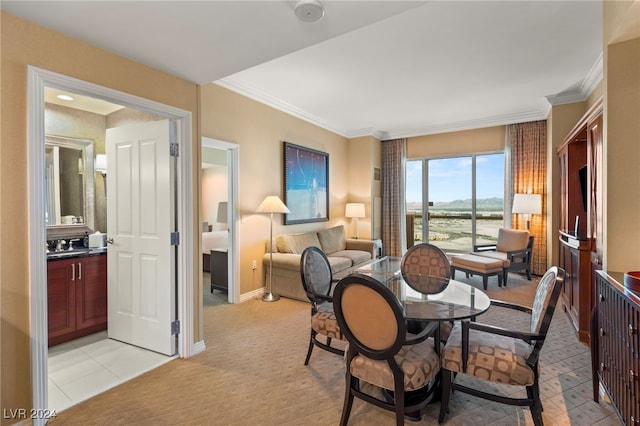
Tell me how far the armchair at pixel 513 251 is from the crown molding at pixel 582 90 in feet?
6.88

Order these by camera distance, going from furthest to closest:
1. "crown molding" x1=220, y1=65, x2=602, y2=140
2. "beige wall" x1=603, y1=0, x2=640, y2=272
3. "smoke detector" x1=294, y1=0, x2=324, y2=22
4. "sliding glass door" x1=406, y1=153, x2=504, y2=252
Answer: "sliding glass door" x1=406, y1=153, x2=504, y2=252
"crown molding" x1=220, y1=65, x2=602, y2=140
"beige wall" x1=603, y1=0, x2=640, y2=272
"smoke detector" x1=294, y1=0, x2=324, y2=22

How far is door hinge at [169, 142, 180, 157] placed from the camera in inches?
99.8

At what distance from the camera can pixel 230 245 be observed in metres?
4.05

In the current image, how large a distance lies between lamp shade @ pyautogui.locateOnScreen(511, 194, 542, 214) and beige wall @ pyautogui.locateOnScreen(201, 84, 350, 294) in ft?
12.4

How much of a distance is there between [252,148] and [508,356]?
12.3 ft

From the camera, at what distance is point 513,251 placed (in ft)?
15.7

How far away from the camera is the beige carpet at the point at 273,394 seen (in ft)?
6.11

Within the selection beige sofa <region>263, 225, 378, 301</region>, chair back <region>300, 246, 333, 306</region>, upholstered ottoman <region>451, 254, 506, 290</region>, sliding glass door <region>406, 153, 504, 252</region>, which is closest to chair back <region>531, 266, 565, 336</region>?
chair back <region>300, 246, 333, 306</region>

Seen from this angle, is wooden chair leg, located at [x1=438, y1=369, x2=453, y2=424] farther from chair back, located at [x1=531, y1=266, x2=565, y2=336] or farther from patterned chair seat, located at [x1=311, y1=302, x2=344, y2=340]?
patterned chair seat, located at [x1=311, y1=302, x2=344, y2=340]

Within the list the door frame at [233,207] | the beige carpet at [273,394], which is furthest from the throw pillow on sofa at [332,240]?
the beige carpet at [273,394]

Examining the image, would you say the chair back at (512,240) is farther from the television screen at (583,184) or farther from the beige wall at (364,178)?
the beige wall at (364,178)

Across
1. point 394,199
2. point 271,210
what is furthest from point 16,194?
point 394,199

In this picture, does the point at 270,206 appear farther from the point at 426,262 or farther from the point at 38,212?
the point at 38,212

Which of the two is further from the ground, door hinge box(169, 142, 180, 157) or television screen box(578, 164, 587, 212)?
door hinge box(169, 142, 180, 157)
